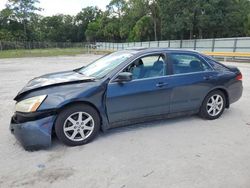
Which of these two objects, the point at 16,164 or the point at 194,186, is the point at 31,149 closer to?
the point at 16,164

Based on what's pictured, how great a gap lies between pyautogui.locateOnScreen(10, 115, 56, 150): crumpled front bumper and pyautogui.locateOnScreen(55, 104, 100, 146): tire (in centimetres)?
14

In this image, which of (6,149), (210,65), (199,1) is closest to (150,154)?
(6,149)

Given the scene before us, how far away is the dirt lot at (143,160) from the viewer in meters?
3.00

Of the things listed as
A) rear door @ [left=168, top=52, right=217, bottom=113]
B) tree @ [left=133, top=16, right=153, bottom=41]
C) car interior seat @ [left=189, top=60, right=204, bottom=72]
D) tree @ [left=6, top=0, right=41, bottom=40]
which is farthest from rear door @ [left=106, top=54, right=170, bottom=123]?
tree @ [left=6, top=0, right=41, bottom=40]

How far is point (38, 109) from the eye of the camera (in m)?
3.69

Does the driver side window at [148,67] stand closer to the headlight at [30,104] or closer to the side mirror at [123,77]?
the side mirror at [123,77]

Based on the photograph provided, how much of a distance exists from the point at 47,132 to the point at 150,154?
1.52 metres

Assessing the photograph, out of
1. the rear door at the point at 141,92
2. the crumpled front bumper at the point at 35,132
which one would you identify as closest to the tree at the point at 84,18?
the rear door at the point at 141,92

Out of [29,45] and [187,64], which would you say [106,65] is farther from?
[29,45]

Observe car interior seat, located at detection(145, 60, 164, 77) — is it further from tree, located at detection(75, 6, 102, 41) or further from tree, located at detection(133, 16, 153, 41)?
tree, located at detection(75, 6, 102, 41)

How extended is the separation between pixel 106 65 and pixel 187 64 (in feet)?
5.18

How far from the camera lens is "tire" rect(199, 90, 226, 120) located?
5.14 m

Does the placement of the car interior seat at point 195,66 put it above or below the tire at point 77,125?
above

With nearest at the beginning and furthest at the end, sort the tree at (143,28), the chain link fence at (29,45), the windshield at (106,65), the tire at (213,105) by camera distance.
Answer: the windshield at (106,65) < the tire at (213,105) < the tree at (143,28) < the chain link fence at (29,45)
